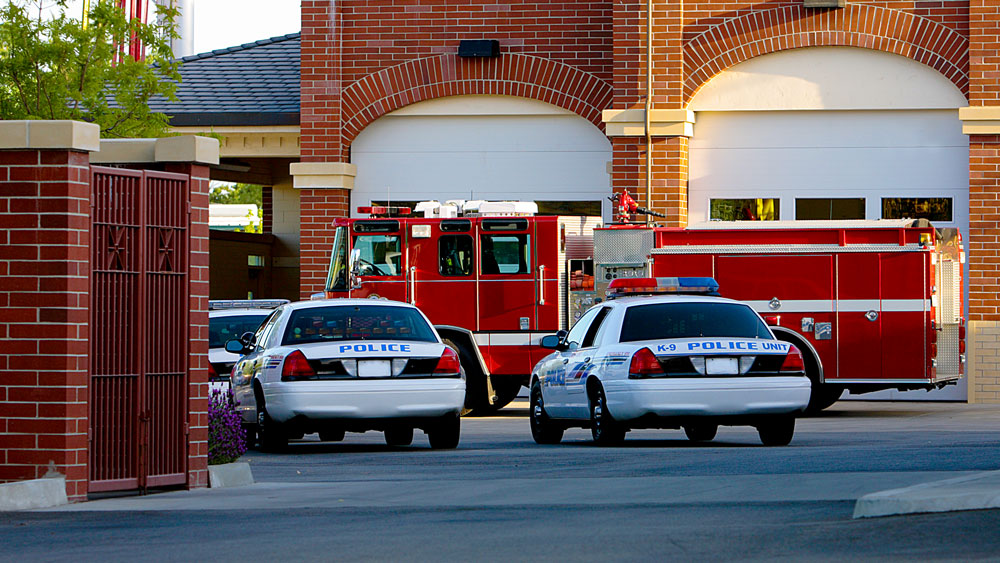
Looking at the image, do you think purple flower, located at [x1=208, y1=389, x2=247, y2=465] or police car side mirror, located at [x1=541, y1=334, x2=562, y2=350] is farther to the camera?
police car side mirror, located at [x1=541, y1=334, x2=562, y2=350]


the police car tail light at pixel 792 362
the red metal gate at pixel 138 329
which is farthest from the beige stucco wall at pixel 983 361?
the red metal gate at pixel 138 329

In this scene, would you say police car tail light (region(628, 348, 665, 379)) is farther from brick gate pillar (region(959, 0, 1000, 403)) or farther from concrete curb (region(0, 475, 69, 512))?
brick gate pillar (region(959, 0, 1000, 403))

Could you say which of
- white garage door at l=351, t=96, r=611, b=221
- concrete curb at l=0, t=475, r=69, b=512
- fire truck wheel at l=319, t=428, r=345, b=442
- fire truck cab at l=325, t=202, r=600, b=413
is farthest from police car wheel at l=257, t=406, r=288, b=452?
white garage door at l=351, t=96, r=611, b=221

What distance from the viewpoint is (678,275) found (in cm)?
2083

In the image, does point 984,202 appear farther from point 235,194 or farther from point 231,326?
point 235,194

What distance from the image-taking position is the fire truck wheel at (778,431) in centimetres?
1500

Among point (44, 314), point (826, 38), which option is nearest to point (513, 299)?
point (826, 38)

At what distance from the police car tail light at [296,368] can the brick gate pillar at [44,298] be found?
13.7 feet

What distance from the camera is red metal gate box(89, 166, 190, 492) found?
417 inches

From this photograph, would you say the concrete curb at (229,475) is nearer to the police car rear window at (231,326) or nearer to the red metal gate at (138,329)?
the red metal gate at (138,329)

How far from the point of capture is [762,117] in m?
25.3

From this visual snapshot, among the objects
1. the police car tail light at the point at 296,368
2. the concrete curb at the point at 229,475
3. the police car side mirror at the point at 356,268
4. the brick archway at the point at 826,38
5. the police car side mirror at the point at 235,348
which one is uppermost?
the brick archway at the point at 826,38

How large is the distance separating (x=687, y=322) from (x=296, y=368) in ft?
12.1

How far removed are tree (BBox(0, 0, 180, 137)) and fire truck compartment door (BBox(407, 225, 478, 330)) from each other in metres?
5.40
